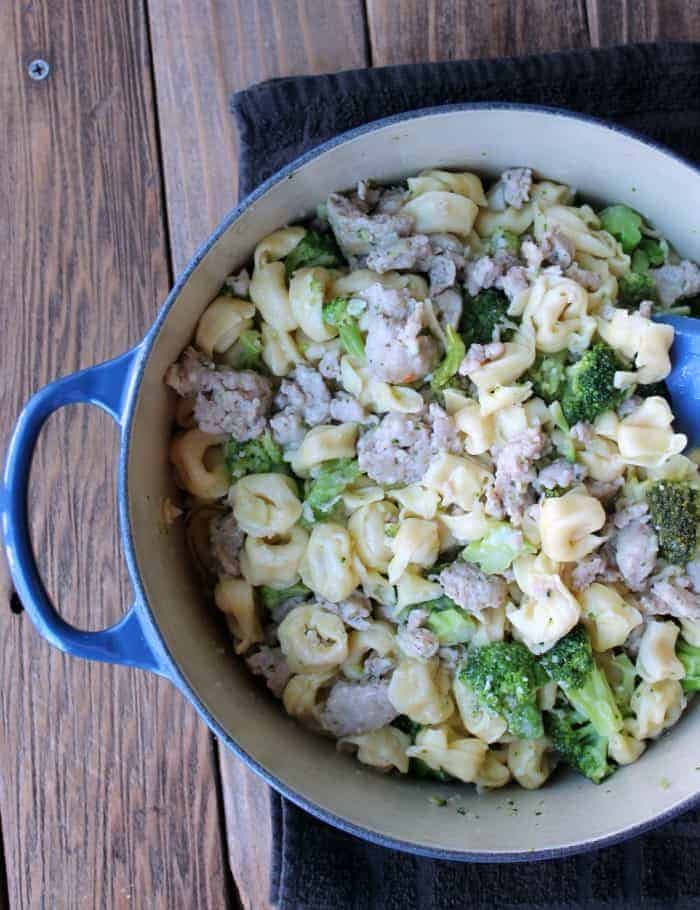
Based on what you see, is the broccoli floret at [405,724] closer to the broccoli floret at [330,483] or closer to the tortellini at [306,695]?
the tortellini at [306,695]

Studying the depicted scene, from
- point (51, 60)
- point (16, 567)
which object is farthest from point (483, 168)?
point (16, 567)

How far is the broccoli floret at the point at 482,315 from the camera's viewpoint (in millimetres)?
2010

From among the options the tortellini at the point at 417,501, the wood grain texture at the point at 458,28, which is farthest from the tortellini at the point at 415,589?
the wood grain texture at the point at 458,28

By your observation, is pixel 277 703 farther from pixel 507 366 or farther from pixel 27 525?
pixel 507 366

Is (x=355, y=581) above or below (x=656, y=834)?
above

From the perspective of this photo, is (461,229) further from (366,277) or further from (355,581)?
(355,581)

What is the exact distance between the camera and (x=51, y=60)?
227 centimetres

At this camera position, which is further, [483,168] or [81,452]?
[81,452]

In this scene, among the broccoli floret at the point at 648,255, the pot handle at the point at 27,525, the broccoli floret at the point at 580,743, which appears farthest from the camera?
the broccoli floret at the point at 648,255

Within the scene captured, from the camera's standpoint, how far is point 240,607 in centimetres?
202

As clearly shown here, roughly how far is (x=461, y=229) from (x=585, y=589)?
2.50 ft

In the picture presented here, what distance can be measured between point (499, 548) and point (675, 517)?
1.10 ft

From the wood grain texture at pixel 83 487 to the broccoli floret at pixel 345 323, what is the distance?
488 millimetres

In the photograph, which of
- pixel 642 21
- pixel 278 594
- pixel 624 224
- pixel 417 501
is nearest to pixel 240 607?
pixel 278 594
